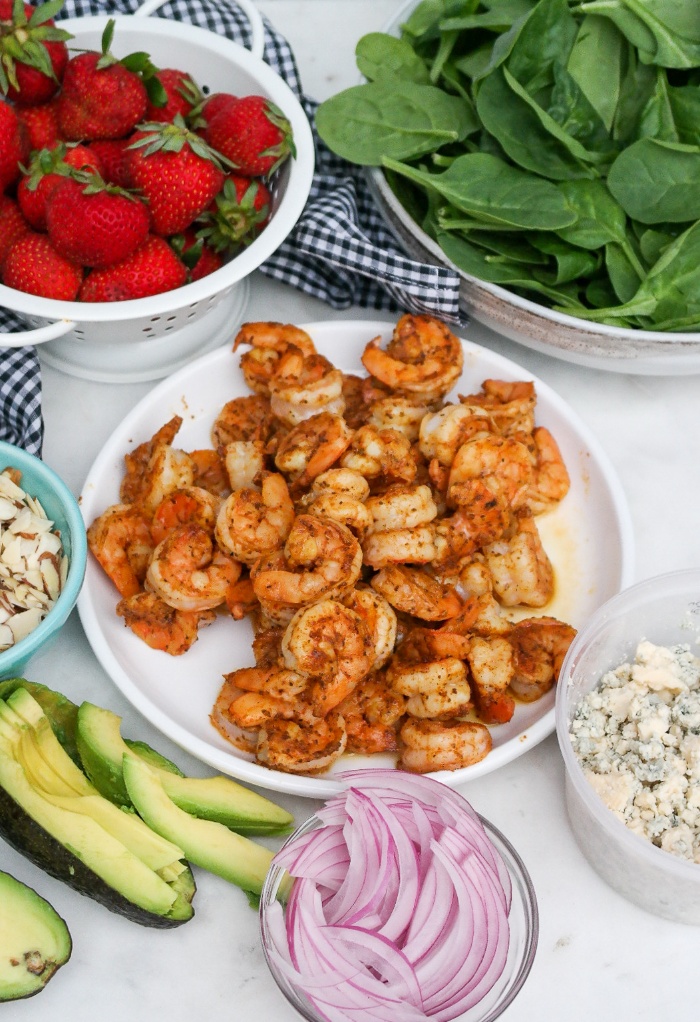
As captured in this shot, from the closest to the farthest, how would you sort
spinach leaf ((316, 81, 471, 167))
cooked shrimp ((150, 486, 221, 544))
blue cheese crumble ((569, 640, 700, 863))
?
blue cheese crumble ((569, 640, 700, 863))
cooked shrimp ((150, 486, 221, 544))
spinach leaf ((316, 81, 471, 167))

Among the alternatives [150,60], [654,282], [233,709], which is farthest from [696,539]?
[150,60]

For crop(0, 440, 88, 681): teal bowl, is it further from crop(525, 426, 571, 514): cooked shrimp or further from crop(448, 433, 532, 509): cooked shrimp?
crop(525, 426, 571, 514): cooked shrimp

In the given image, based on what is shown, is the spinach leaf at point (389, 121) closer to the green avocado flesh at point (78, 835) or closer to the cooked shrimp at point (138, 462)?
the cooked shrimp at point (138, 462)

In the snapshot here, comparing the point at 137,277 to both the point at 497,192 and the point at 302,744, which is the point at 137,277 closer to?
the point at 497,192

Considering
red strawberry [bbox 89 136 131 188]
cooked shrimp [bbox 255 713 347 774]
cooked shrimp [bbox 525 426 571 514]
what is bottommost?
cooked shrimp [bbox 255 713 347 774]

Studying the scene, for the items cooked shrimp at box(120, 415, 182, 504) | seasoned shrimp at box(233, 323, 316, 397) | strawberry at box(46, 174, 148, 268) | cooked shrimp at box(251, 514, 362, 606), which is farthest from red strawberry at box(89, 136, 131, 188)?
cooked shrimp at box(251, 514, 362, 606)

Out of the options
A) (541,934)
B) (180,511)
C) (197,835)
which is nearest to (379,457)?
(180,511)

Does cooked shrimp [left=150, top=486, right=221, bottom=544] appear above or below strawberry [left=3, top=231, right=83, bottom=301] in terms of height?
below
